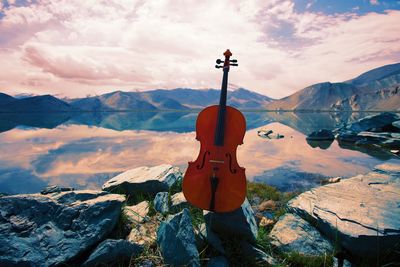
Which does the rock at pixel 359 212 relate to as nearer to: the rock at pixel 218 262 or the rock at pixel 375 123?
the rock at pixel 218 262

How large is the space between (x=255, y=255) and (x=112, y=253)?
2.10 metres

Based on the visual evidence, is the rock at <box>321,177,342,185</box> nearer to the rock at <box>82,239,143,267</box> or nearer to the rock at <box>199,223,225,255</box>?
the rock at <box>199,223,225,255</box>


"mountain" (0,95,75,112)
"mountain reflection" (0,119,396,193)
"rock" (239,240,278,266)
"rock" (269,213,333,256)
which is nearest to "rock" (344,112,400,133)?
"mountain reflection" (0,119,396,193)

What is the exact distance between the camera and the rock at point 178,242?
3105mm

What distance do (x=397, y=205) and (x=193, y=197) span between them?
160 inches

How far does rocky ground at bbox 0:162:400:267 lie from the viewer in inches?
121

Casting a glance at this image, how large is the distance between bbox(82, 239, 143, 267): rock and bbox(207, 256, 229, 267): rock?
3.41ft

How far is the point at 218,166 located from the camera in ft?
13.5

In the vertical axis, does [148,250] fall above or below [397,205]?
below

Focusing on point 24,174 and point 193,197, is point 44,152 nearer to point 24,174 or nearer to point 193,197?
point 24,174

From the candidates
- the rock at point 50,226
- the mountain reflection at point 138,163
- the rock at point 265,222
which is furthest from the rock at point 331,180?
the rock at point 50,226

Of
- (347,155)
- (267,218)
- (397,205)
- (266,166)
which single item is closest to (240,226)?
(267,218)

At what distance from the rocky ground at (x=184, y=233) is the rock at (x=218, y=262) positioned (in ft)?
0.05

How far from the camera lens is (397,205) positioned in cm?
463
